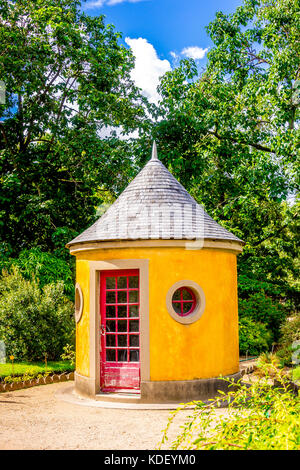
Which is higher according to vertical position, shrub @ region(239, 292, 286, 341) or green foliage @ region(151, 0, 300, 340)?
green foliage @ region(151, 0, 300, 340)

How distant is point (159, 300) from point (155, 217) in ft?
5.72

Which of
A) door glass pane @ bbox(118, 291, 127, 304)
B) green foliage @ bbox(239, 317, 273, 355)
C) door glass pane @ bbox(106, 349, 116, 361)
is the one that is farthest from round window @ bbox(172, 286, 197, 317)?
green foliage @ bbox(239, 317, 273, 355)

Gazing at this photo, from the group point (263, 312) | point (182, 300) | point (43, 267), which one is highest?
point (43, 267)

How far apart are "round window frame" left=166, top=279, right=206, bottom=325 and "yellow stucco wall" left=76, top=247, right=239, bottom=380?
0.08 meters

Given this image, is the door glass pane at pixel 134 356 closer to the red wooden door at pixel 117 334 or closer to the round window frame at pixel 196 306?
the red wooden door at pixel 117 334

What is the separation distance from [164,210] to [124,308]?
2464mm

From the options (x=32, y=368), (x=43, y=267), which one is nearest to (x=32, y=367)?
(x=32, y=368)

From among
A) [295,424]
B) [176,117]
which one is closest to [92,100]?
[176,117]

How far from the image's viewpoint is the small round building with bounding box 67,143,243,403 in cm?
862

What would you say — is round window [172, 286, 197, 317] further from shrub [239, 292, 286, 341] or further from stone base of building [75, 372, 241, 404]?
shrub [239, 292, 286, 341]

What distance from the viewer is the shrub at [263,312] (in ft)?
55.3

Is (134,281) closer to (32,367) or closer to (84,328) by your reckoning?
(84,328)

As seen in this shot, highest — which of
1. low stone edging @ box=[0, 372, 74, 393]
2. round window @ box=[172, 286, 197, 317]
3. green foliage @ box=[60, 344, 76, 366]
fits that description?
round window @ box=[172, 286, 197, 317]

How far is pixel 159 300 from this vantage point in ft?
28.7
